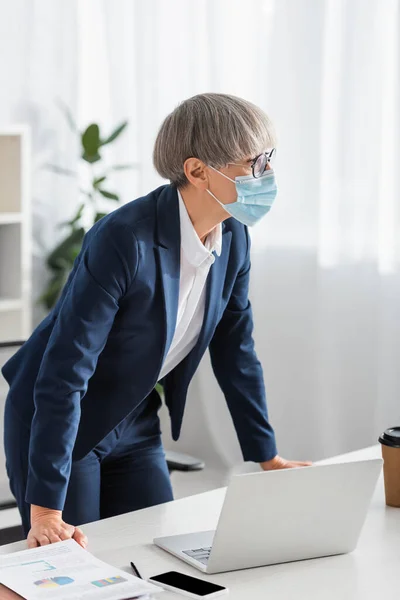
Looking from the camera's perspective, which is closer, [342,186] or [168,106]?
[342,186]

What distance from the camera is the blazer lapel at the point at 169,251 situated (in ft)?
5.40

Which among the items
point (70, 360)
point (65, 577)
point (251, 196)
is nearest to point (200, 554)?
point (65, 577)

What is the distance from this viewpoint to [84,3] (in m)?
4.11

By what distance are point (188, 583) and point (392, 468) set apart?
0.55 metres

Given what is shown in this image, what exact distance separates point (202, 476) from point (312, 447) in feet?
1.79

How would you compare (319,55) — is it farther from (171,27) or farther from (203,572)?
(203,572)

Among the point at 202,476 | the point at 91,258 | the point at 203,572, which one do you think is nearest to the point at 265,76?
the point at 202,476

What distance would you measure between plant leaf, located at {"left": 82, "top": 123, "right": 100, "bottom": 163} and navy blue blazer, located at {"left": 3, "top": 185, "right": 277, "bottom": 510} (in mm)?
2052

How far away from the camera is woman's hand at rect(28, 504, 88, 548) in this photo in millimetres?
1463

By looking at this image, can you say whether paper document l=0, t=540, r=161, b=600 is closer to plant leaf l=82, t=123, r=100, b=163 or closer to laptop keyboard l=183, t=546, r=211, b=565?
laptop keyboard l=183, t=546, r=211, b=565

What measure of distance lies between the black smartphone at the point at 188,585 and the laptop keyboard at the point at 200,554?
7 centimetres

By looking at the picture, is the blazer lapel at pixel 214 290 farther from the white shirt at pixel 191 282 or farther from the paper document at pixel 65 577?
the paper document at pixel 65 577

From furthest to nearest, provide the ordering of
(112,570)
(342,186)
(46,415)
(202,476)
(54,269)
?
(54,269), (202,476), (342,186), (46,415), (112,570)

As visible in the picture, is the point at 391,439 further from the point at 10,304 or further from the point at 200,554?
the point at 10,304
